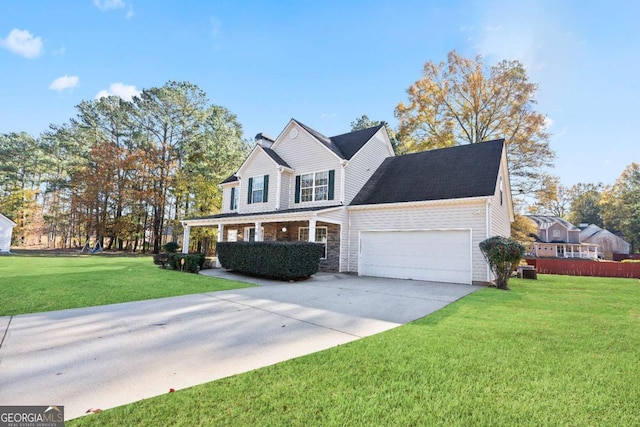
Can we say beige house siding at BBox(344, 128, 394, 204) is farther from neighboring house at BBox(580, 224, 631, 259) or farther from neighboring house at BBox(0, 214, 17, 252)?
neighboring house at BBox(580, 224, 631, 259)

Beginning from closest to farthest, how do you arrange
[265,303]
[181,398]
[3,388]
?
[181,398]
[3,388]
[265,303]

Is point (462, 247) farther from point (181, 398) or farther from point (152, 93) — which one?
point (152, 93)

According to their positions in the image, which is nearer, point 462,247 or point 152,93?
point 462,247

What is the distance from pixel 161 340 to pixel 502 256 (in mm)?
9831

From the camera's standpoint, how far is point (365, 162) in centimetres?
1555

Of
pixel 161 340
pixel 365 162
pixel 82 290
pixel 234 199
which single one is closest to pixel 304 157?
pixel 365 162

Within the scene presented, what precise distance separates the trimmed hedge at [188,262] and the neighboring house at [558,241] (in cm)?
4314

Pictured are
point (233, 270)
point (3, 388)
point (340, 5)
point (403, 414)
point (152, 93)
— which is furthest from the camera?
point (152, 93)

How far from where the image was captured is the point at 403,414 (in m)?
2.22

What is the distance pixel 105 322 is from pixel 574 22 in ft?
57.3

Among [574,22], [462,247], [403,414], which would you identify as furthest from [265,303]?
[574,22]

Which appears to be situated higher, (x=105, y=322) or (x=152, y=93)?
(x=152, y=93)

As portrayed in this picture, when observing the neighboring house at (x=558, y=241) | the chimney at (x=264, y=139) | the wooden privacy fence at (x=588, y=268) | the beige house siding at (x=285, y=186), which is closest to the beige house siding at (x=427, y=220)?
the beige house siding at (x=285, y=186)

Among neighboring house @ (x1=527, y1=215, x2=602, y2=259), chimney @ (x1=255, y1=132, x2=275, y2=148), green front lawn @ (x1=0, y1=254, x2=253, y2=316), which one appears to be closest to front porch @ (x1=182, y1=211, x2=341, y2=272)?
green front lawn @ (x1=0, y1=254, x2=253, y2=316)
